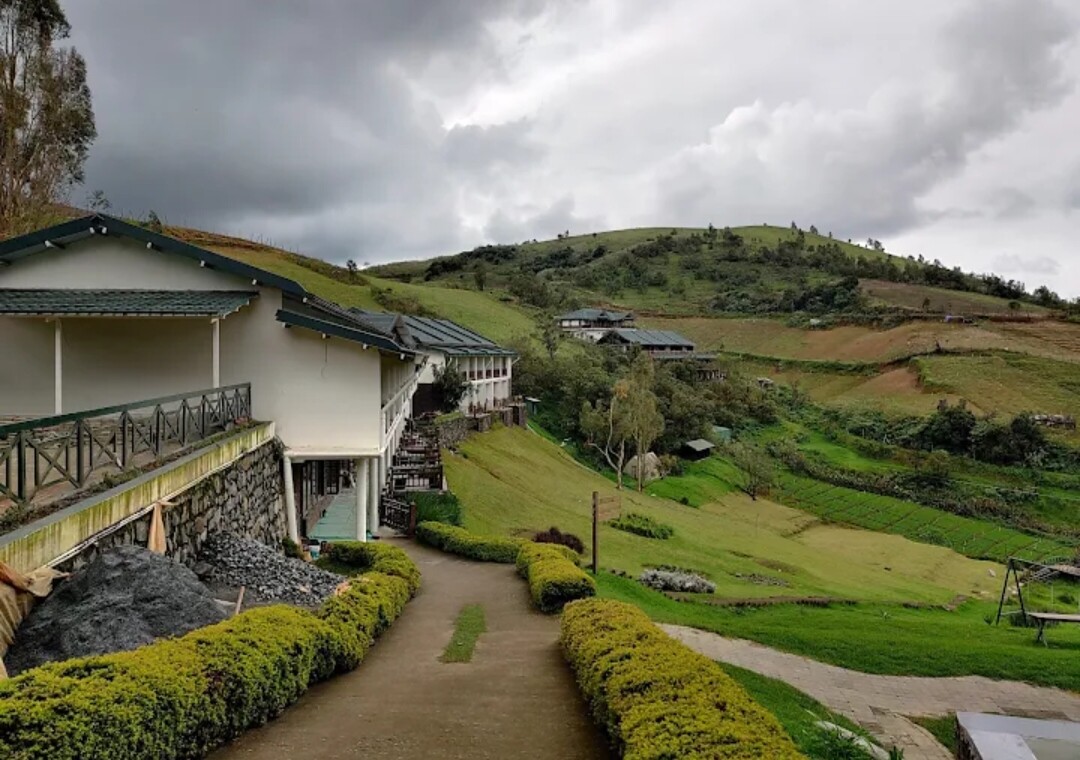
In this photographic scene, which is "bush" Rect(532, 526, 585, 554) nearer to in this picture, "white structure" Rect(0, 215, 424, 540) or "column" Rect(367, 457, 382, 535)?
"column" Rect(367, 457, 382, 535)

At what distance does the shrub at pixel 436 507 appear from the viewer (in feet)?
71.9

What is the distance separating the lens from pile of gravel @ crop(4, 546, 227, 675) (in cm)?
667

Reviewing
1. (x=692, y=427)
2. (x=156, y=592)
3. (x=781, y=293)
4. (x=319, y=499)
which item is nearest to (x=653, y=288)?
(x=781, y=293)

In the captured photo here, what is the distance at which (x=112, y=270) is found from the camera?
1689cm

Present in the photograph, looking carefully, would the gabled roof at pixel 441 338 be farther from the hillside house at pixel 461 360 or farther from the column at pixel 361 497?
the column at pixel 361 497

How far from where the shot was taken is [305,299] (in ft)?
57.9

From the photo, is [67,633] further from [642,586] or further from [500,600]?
[642,586]

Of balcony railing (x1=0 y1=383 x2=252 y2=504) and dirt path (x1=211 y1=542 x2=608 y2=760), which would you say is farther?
balcony railing (x1=0 y1=383 x2=252 y2=504)

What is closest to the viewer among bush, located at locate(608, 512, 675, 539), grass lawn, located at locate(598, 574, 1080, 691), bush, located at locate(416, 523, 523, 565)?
grass lawn, located at locate(598, 574, 1080, 691)

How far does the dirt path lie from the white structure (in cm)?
658

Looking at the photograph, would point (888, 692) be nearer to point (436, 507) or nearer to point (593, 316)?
point (436, 507)

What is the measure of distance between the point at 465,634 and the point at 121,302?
1009cm

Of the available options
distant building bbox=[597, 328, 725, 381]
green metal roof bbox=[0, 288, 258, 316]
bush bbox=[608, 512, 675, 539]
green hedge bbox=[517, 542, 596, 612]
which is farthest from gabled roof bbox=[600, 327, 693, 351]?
green hedge bbox=[517, 542, 596, 612]

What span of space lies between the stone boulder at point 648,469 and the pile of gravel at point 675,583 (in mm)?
27514
